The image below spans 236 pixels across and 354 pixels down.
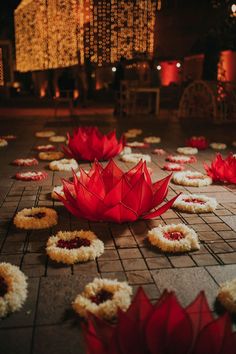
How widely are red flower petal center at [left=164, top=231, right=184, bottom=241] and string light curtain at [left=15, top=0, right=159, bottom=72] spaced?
8226 mm

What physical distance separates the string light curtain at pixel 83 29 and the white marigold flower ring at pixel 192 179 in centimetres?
645

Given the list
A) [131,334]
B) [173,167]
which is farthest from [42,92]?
[131,334]

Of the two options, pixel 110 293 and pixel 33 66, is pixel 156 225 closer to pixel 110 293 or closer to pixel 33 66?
pixel 110 293

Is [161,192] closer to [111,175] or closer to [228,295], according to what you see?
[111,175]

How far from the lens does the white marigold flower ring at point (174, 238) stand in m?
3.35

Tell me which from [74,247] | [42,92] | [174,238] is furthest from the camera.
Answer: [42,92]

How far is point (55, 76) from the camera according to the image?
26141 mm

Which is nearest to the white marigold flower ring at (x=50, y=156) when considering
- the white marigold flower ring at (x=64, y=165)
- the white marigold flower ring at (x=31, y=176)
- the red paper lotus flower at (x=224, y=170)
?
the white marigold flower ring at (x=64, y=165)

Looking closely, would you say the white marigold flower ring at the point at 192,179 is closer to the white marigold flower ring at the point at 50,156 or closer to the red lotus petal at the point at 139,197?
the red lotus petal at the point at 139,197

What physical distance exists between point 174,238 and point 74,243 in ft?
2.92

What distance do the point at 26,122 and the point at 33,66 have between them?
2509 millimetres

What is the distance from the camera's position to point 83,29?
1152 centimetres

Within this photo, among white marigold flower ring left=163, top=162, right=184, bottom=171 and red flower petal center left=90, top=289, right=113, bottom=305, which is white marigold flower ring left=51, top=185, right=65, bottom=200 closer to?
white marigold flower ring left=163, top=162, right=184, bottom=171

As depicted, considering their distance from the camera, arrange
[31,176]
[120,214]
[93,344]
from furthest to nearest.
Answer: [31,176] → [120,214] → [93,344]
